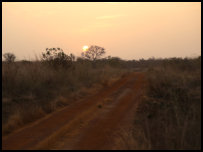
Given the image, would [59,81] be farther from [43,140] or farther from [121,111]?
[43,140]

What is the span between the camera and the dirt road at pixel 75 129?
6952 millimetres

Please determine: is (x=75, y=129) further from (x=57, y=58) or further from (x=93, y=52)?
(x=93, y=52)

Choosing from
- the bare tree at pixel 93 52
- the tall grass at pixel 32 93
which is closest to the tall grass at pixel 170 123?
the tall grass at pixel 32 93

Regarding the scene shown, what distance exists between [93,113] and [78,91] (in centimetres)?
588

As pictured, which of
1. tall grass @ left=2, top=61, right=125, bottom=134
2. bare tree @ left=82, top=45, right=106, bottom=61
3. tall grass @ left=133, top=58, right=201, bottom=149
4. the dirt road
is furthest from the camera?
bare tree @ left=82, top=45, right=106, bottom=61

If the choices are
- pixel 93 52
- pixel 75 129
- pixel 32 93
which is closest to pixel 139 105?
pixel 75 129

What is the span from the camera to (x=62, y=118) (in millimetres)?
10000

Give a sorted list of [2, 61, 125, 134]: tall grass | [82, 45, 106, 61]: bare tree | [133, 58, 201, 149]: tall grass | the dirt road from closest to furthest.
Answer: [133, 58, 201, 149]: tall grass < the dirt road < [2, 61, 125, 134]: tall grass < [82, 45, 106, 61]: bare tree

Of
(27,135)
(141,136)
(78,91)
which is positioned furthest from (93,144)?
(78,91)

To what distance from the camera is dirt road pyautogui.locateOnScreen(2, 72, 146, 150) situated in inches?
274

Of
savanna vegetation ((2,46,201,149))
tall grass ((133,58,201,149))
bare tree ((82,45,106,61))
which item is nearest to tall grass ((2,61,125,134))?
savanna vegetation ((2,46,201,149))

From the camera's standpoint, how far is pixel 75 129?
8.51 metres

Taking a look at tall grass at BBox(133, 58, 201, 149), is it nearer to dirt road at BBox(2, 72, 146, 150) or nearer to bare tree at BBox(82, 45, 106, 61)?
dirt road at BBox(2, 72, 146, 150)

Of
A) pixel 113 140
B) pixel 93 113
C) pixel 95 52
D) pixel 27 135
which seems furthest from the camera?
pixel 95 52
